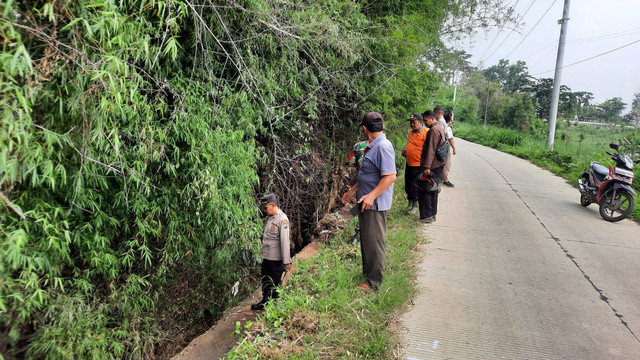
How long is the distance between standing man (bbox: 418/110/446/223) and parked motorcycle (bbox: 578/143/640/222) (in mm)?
3087

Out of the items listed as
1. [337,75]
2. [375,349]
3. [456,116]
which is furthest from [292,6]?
[456,116]

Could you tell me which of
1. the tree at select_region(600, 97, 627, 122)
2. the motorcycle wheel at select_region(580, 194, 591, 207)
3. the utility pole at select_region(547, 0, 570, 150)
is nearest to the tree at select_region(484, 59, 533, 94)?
the tree at select_region(600, 97, 627, 122)

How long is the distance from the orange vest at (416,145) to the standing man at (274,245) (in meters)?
2.64

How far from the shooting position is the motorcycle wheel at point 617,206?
6508 mm

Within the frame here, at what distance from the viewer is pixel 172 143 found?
387 cm

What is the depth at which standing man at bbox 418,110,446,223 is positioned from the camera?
232 inches

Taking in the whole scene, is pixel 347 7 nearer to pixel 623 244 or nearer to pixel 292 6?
pixel 292 6

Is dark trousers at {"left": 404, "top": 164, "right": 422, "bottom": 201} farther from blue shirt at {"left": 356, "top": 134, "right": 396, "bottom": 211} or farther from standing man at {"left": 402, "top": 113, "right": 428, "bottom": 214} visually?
blue shirt at {"left": 356, "top": 134, "right": 396, "bottom": 211}

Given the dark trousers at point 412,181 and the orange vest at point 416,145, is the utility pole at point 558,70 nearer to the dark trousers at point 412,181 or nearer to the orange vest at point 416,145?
the dark trousers at point 412,181

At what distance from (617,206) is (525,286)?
3739mm

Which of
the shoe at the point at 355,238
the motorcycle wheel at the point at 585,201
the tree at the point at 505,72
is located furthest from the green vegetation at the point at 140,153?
the tree at the point at 505,72

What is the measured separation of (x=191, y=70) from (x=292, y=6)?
173 centimetres

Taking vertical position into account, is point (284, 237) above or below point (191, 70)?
below

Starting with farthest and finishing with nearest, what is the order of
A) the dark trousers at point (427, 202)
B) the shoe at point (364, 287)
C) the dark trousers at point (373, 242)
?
1. the dark trousers at point (427, 202)
2. the shoe at point (364, 287)
3. the dark trousers at point (373, 242)
